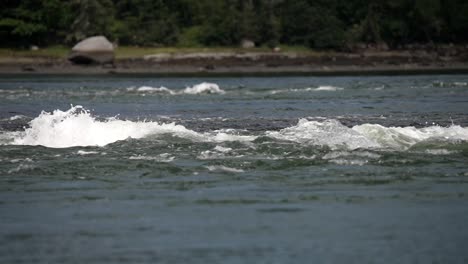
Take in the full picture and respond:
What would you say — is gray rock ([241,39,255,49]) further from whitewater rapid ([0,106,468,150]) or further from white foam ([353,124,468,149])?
white foam ([353,124,468,149])

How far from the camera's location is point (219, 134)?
80.6 ft

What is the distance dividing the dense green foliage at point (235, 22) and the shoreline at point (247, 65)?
4844 mm

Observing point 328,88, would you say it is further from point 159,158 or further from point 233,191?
point 233,191

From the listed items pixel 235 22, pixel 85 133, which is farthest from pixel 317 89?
pixel 235 22

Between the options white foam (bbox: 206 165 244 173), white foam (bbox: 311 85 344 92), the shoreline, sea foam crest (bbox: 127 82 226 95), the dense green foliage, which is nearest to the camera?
white foam (bbox: 206 165 244 173)

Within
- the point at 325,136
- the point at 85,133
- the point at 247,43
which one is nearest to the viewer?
the point at 325,136

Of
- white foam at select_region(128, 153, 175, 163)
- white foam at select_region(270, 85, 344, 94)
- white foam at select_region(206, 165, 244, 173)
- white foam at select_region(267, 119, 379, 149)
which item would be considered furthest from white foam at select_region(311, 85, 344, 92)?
white foam at select_region(206, 165, 244, 173)

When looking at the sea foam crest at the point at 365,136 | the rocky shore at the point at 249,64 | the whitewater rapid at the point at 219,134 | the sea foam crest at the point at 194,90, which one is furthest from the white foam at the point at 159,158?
the rocky shore at the point at 249,64

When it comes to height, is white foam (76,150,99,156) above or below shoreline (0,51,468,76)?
above

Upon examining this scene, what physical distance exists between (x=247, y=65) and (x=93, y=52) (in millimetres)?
10667

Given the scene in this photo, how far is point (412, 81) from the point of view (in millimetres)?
54906

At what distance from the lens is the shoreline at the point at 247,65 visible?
68250mm

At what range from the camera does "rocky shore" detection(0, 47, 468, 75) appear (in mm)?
69000

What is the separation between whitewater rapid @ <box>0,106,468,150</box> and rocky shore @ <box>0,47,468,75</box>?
4216cm
